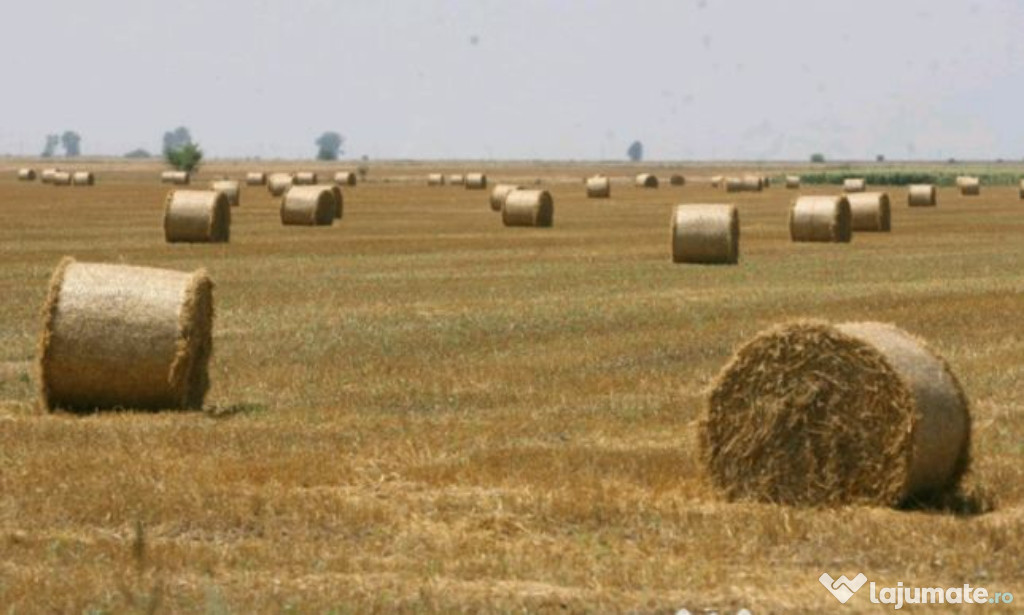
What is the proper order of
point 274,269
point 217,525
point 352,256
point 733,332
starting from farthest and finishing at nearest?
point 352,256 → point 274,269 → point 733,332 → point 217,525

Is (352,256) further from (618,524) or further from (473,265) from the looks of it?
(618,524)

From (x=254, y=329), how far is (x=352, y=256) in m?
14.4

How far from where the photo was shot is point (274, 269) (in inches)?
1336

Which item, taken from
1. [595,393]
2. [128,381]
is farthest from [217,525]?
[595,393]

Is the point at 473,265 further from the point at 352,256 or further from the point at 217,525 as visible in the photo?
the point at 217,525

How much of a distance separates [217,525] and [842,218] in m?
32.5

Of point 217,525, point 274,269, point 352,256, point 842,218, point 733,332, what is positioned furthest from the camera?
point 842,218

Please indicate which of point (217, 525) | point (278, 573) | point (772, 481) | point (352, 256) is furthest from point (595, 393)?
point (352, 256)

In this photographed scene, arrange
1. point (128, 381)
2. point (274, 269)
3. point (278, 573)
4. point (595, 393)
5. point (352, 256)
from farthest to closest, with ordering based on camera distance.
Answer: point (352, 256) → point (274, 269) → point (595, 393) → point (128, 381) → point (278, 573)

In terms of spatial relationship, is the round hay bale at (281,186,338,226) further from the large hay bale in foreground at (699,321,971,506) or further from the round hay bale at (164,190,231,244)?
the large hay bale in foreground at (699,321,971,506)

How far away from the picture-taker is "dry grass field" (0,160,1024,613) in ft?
34.5

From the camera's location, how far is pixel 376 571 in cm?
1084

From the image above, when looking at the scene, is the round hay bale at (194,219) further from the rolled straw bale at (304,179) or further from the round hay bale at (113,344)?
the rolled straw bale at (304,179)

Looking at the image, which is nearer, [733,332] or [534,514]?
[534,514]
